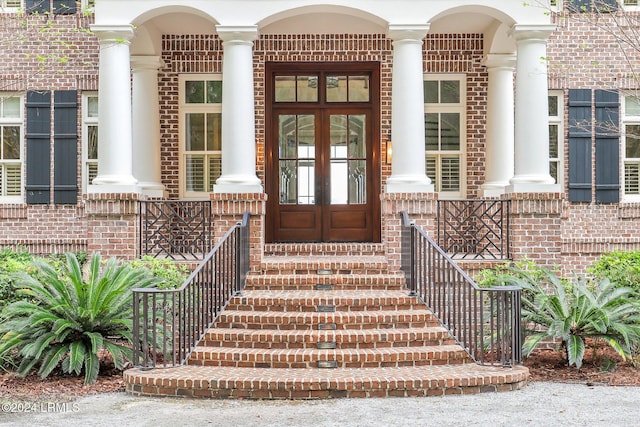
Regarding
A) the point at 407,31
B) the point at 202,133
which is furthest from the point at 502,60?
the point at 202,133

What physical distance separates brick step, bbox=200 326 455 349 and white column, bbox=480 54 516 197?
15.0ft

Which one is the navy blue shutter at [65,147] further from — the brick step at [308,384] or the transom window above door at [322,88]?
the brick step at [308,384]

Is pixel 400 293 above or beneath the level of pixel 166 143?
beneath

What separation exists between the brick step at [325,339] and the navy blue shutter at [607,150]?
19.4 ft

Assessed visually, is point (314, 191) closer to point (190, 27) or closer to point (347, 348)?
point (190, 27)

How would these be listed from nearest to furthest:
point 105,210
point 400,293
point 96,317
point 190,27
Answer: point 96,317 < point 400,293 < point 105,210 < point 190,27

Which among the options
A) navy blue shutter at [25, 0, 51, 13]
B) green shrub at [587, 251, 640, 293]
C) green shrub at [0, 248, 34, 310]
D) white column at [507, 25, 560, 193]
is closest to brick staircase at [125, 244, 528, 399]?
white column at [507, 25, 560, 193]

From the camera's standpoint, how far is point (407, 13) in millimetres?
10867

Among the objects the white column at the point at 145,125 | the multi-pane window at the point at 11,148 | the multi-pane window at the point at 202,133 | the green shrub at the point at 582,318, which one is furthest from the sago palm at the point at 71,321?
the multi-pane window at the point at 11,148

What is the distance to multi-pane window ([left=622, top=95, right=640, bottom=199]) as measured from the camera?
13500mm

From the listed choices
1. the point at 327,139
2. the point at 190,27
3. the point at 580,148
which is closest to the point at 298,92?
the point at 327,139

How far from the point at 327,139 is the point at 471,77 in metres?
2.55

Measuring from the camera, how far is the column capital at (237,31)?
10805 mm

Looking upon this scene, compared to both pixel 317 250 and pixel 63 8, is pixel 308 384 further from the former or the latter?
pixel 63 8
